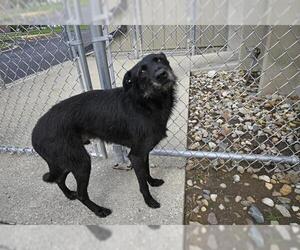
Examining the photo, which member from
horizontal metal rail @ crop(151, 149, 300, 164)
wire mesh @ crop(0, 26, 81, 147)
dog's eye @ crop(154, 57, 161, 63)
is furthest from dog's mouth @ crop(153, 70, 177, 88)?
wire mesh @ crop(0, 26, 81, 147)

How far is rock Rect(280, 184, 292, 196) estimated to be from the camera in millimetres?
2254

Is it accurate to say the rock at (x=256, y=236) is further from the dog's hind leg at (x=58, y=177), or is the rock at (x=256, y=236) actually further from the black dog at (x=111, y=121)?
the dog's hind leg at (x=58, y=177)

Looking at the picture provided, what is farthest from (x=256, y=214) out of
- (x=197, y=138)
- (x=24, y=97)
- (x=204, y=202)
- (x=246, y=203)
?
(x=24, y=97)

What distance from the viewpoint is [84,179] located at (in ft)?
6.79

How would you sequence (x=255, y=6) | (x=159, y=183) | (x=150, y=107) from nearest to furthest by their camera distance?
(x=255, y=6) → (x=150, y=107) → (x=159, y=183)

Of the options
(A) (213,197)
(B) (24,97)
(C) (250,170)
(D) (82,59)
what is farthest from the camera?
(B) (24,97)

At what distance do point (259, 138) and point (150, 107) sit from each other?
1428mm

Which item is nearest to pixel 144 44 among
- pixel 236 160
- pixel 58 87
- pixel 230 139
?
pixel 58 87

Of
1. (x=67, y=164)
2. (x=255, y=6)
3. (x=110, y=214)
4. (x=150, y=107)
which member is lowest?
(x=110, y=214)

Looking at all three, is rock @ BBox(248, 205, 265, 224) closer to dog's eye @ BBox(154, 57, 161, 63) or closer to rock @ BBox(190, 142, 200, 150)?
rock @ BBox(190, 142, 200, 150)

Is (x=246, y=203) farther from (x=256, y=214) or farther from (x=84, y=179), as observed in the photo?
(x=84, y=179)

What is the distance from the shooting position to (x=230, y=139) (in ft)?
9.48

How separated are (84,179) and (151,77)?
2.92ft

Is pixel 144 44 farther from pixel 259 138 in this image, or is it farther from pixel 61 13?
pixel 61 13
